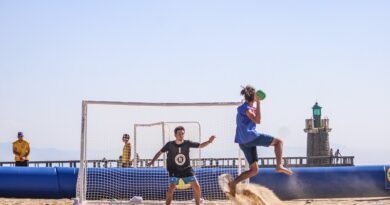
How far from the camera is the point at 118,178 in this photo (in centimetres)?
1717

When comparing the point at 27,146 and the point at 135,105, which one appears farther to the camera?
the point at 27,146

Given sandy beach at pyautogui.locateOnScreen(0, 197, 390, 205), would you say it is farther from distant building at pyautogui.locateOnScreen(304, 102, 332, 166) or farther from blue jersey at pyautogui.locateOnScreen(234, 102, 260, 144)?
distant building at pyautogui.locateOnScreen(304, 102, 332, 166)

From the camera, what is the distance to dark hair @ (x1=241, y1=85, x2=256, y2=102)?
9992mm

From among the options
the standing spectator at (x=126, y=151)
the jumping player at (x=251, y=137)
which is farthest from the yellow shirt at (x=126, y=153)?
the jumping player at (x=251, y=137)

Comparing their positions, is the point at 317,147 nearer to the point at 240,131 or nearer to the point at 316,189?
the point at 316,189

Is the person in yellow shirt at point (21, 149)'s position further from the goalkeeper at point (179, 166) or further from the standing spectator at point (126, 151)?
the goalkeeper at point (179, 166)

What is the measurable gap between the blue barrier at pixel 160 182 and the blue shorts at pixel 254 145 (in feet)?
20.9

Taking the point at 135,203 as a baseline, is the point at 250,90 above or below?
above

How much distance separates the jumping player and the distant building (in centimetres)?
3849

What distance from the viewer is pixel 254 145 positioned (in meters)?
9.91

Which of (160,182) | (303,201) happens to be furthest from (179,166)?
(303,201)

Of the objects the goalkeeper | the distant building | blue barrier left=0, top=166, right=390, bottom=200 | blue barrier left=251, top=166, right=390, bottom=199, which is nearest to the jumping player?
the goalkeeper

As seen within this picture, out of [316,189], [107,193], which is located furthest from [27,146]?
[316,189]

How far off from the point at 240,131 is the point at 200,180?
6.85 m
